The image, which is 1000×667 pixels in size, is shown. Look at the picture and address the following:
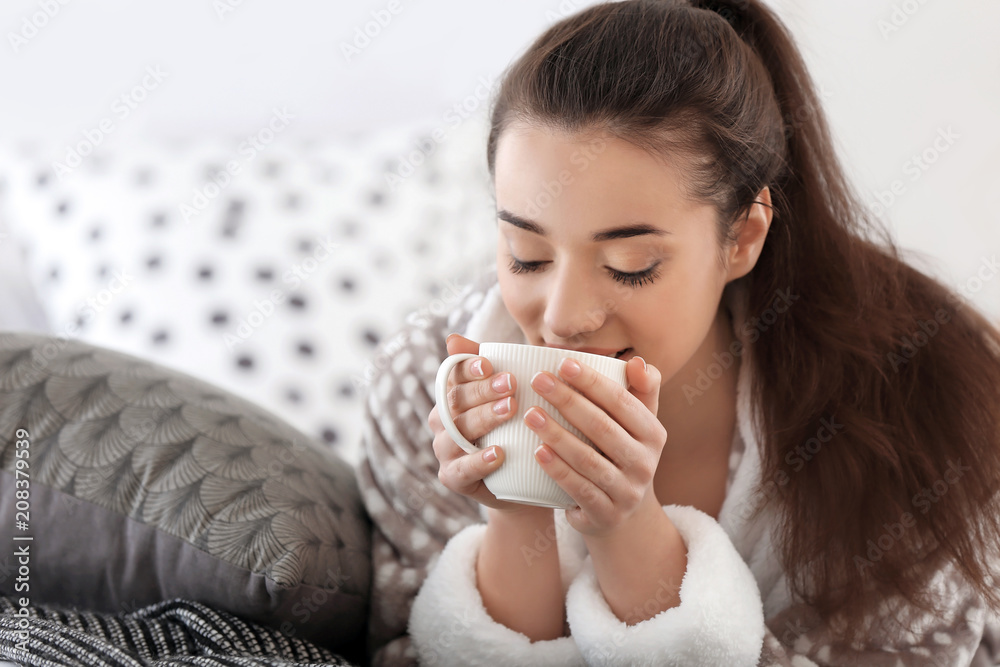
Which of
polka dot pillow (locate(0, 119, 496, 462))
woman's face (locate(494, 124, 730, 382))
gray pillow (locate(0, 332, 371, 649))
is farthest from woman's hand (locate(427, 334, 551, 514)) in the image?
polka dot pillow (locate(0, 119, 496, 462))

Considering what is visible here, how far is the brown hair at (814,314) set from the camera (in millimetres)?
833

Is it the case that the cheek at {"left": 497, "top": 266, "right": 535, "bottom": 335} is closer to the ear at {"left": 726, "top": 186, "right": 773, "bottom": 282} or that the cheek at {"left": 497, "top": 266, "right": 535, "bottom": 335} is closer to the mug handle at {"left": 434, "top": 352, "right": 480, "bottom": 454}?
the mug handle at {"left": 434, "top": 352, "right": 480, "bottom": 454}

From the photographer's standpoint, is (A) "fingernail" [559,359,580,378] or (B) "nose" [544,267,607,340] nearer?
(A) "fingernail" [559,359,580,378]

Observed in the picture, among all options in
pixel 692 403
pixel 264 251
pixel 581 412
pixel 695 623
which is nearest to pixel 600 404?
pixel 581 412

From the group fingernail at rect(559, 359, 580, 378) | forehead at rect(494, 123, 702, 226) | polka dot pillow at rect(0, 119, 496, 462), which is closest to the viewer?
fingernail at rect(559, 359, 580, 378)

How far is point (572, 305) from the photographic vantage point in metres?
0.78

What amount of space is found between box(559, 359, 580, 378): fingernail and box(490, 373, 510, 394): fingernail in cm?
5

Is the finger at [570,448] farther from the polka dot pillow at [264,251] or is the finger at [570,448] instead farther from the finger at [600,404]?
the polka dot pillow at [264,251]

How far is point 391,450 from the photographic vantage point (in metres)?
1.10

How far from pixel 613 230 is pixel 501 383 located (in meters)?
0.20

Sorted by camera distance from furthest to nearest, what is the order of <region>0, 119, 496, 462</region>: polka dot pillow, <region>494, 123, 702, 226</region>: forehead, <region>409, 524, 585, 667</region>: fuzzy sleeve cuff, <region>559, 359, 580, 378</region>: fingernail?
1. <region>0, 119, 496, 462</region>: polka dot pillow
2. <region>409, 524, 585, 667</region>: fuzzy sleeve cuff
3. <region>494, 123, 702, 226</region>: forehead
4. <region>559, 359, 580, 378</region>: fingernail

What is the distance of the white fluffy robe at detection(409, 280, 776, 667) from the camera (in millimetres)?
813

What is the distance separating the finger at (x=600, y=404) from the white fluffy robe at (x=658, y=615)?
0.73 feet

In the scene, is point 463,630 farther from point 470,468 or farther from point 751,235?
point 751,235
